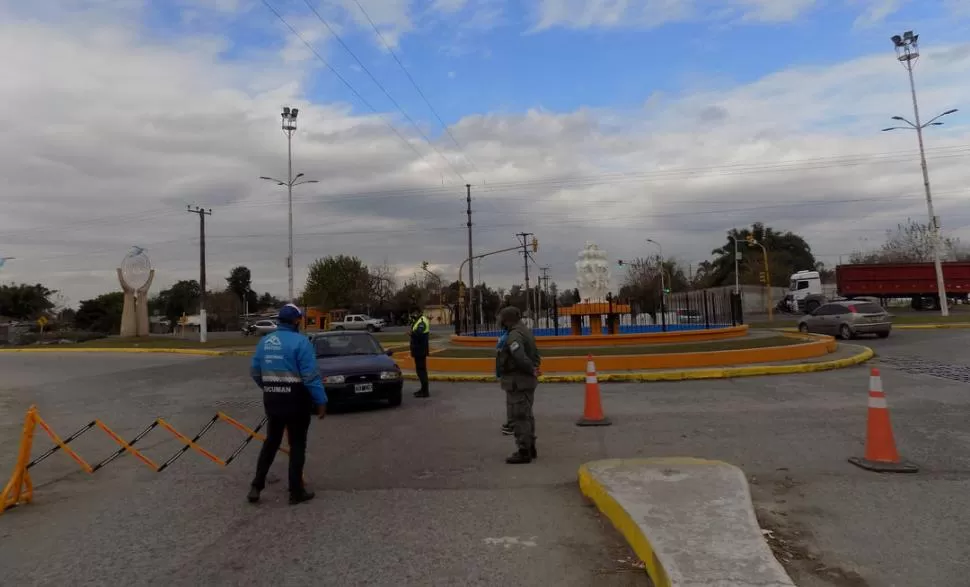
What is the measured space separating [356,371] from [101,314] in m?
86.6

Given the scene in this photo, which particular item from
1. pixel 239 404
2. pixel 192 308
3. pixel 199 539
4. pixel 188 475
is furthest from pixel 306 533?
pixel 192 308

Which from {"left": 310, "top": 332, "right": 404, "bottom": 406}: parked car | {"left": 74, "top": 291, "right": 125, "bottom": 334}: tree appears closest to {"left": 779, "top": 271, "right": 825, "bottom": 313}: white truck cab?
{"left": 310, "top": 332, "right": 404, "bottom": 406}: parked car

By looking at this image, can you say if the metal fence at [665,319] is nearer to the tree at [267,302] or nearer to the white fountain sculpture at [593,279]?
the white fountain sculpture at [593,279]

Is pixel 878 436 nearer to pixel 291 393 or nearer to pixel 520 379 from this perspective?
pixel 520 379

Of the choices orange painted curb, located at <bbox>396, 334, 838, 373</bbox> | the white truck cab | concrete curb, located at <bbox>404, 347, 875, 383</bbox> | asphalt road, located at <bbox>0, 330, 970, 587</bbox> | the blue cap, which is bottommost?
asphalt road, located at <bbox>0, 330, 970, 587</bbox>

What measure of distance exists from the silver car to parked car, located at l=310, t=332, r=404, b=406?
58.9ft

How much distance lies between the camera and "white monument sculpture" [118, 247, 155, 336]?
46781mm

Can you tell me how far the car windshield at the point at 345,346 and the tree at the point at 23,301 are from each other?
88197 mm

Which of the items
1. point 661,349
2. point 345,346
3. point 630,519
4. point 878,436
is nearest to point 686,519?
point 630,519

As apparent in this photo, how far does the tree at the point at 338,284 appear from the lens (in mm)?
77875

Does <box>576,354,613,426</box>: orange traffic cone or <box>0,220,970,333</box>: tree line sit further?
<box>0,220,970,333</box>: tree line

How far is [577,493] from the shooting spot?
587 centimetres

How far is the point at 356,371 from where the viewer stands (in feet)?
36.7

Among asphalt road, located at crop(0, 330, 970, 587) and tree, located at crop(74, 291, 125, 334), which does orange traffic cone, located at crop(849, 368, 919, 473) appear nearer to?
asphalt road, located at crop(0, 330, 970, 587)
